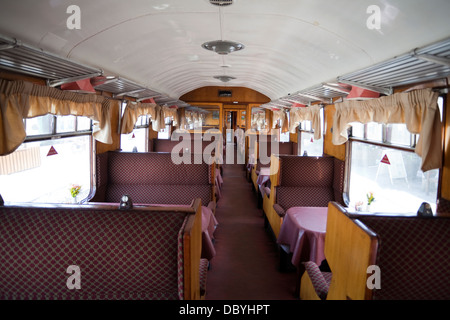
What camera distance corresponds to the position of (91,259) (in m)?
2.38

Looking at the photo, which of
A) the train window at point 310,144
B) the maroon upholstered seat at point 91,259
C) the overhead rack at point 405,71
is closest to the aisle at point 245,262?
the maroon upholstered seat at point 91,259

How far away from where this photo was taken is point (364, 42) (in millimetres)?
3191

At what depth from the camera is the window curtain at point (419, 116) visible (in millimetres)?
2904

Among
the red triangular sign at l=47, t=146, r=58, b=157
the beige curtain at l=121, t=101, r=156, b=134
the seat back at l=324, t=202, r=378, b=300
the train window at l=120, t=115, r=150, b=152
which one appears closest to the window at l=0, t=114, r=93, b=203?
the red triangular sign at l=47, t=146, r=58, b=157

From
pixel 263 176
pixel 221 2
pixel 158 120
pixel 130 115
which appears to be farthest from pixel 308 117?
pixel 221 2

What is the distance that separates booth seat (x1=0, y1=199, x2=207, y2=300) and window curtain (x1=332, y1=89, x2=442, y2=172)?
2.25m

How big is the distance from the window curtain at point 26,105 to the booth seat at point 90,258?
0.81m

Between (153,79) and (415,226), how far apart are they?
578 cm

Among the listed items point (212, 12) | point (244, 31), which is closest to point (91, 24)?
point (212, 12)

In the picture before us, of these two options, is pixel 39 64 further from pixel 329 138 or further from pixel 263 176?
pixel 263 176

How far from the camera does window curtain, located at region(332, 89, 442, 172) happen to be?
290cm

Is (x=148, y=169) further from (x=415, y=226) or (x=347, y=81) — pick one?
(x=415, y=226)

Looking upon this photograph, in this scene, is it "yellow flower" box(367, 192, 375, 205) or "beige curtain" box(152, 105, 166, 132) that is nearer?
"yellow flower" box(367, 192, 375, 205)

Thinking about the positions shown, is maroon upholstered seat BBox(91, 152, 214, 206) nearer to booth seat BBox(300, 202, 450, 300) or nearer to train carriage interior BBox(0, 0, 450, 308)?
train carriage interior BBox(0, 0, 450, 308)
